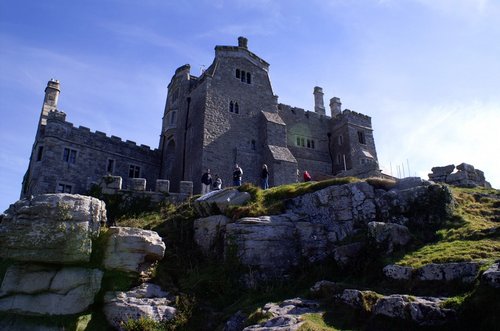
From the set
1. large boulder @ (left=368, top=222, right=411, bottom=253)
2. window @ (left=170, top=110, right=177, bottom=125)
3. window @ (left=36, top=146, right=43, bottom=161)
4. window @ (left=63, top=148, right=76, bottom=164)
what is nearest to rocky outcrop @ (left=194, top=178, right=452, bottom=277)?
large boulder @ (left=368, top=222, right=411, bottom=253)

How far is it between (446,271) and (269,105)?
26.7 meters

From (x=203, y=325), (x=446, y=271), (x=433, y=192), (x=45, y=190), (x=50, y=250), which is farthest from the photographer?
(x=45, y=190)

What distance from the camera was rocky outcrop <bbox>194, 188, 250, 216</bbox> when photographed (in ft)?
60.5

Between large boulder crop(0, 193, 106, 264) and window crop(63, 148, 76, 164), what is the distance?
15394mm

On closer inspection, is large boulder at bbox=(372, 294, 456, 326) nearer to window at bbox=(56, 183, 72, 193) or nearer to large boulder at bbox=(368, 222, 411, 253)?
large boulder at bbox=(368, 222, 411, 253)

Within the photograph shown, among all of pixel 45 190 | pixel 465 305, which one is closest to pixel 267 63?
pixel 45 190

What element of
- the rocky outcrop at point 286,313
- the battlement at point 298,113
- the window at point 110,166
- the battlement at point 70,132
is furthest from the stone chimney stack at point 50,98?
the rocky outcrop at point 286,313

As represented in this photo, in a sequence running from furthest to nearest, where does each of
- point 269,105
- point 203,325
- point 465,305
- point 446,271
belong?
point 269,105
point 203,325
point 446,271
point 465,305

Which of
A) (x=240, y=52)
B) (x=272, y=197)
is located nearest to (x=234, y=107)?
(x=240, y=52)

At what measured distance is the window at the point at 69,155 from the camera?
29564 mm

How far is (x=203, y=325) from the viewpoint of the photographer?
13.1 metres

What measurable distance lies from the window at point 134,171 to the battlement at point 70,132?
1753 millimetres

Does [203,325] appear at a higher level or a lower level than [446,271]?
lower

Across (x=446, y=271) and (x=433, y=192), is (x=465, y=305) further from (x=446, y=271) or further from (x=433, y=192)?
(x=433, y=192)
